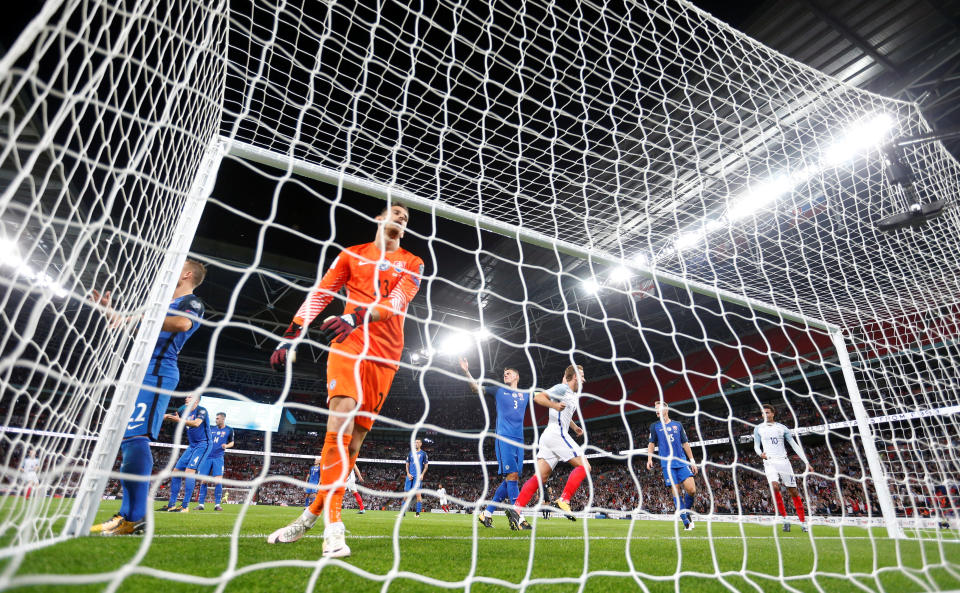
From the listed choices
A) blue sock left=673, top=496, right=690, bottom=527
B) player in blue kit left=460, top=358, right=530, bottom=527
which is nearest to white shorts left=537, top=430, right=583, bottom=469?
player in blue kit left=460, top=358, right=530, bottom=527

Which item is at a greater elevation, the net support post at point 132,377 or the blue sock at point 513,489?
the net support post at point 132,377

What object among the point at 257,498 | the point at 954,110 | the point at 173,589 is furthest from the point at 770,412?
the point at 257,498

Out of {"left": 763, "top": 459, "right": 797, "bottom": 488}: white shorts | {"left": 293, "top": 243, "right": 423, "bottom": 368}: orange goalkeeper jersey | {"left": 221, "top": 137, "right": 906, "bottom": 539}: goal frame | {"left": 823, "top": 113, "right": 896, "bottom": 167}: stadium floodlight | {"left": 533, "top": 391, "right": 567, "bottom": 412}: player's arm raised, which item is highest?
{"left": 823, "top": 113, "right": 896, "bottom": 167}: stadium floodlight

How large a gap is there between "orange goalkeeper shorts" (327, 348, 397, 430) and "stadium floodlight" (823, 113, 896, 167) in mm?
4661

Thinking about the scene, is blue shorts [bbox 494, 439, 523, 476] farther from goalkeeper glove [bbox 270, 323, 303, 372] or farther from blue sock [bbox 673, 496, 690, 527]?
goalkeeper glove [bbox 270, 323, 303, 372]

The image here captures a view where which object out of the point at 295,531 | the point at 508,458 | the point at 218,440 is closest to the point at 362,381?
the point at 295,531

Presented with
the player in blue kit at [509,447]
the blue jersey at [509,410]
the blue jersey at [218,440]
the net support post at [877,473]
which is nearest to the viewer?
the net support post at [877,473]

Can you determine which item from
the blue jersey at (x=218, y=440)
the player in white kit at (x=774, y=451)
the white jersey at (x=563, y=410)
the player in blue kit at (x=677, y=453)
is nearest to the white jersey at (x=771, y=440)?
the player in white kit at (x=774, y=451)

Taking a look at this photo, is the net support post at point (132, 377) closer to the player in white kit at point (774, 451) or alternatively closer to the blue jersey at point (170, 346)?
the blue jersey at point (170, 346)

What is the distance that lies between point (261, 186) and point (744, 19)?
7929mm

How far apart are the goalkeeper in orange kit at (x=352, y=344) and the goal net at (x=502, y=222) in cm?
24

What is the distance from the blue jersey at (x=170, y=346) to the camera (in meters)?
2.51

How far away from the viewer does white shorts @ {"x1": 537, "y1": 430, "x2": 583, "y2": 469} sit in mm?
4449

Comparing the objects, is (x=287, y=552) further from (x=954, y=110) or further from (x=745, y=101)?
(x=954, y=110)
